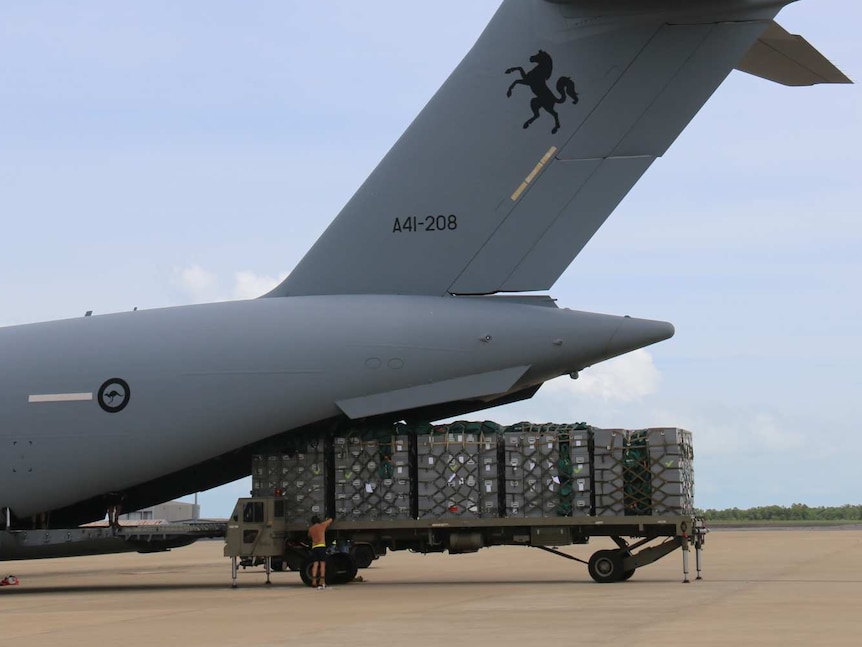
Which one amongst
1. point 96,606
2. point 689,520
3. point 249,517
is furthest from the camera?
point 249,517

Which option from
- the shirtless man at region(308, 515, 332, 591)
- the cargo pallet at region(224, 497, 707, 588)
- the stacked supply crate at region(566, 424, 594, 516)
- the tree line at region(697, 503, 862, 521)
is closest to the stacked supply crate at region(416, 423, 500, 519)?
the cargo pallet at region(224, 497, 707, 588)

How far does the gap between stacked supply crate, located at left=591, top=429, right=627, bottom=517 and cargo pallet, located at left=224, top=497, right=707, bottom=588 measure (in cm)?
16

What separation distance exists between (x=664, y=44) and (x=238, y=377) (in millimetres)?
7768

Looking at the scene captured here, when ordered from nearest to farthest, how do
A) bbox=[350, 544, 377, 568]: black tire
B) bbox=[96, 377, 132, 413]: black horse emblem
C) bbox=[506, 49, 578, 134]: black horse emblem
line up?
1. bbox=[506, 49, 578, 134]: black horse emblem
2. bbox=[96, 377, 132, 413]: black horse emblem
3. bbox=[350, 544, 377, 568]: black tire

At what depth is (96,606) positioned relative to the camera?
1594cm

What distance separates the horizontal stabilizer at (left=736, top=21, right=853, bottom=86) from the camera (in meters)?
17.8

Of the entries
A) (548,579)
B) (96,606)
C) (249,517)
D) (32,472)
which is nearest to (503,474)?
(548,579)

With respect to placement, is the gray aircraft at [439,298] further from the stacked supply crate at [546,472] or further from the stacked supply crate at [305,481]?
the stacked supply crate at [546,472]

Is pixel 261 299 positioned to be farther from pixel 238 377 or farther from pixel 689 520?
pixel 689 520

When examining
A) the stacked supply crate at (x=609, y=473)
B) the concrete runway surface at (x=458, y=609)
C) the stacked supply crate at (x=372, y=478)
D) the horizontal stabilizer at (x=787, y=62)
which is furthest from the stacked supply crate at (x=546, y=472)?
the horizontal stabilizer at (x=787, y=62)

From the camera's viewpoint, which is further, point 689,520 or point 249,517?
point 249,517

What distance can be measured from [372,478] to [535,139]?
218 inches

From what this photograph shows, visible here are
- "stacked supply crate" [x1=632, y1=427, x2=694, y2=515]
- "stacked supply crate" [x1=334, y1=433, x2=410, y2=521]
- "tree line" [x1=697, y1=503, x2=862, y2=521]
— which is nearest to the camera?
"stacked supply crate" [x1=632, y1=427, x2=694, y2=515]

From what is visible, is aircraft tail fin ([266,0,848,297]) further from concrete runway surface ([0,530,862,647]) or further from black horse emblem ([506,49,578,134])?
concrete runway surface ([0,530,862,647])
